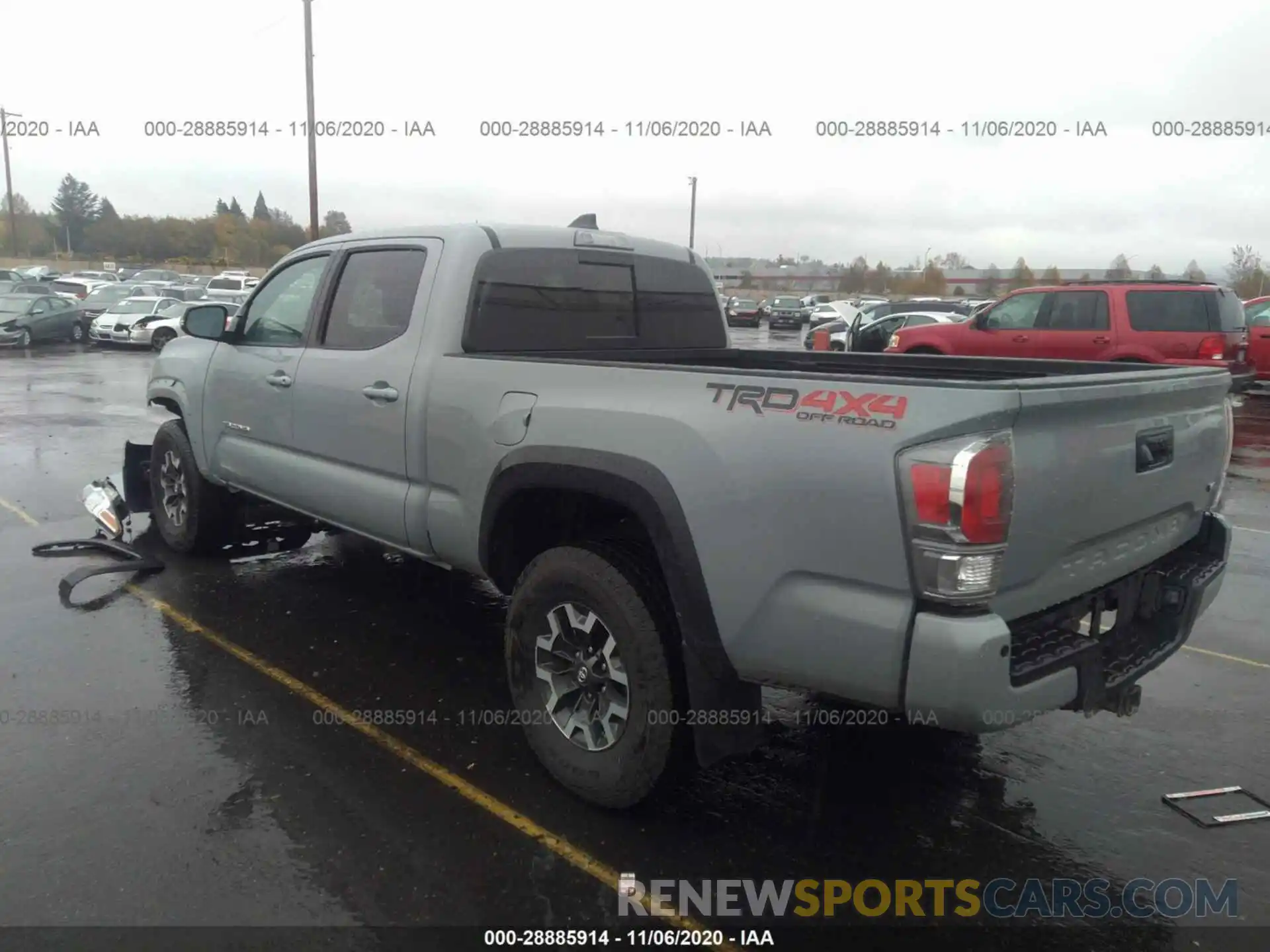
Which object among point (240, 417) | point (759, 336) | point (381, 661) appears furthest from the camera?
point (759, 336)

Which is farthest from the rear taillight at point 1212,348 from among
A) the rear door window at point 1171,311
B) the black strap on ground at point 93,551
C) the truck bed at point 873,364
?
the black strap on ground at point 93,551

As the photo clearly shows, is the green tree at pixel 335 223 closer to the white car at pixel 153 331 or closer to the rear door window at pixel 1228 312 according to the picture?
the white car at pixel 153 331

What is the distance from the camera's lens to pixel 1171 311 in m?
12.8

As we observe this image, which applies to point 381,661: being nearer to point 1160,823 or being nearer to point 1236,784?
point 1160,823

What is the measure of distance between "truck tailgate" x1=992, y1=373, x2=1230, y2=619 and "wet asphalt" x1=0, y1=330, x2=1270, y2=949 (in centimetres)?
100

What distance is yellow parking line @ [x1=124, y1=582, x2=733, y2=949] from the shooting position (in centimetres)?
302

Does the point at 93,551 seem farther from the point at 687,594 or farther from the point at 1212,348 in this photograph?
the point at 1212,348

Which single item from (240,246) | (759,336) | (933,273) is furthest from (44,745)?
(933,273)

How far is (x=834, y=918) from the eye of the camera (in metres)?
2.87

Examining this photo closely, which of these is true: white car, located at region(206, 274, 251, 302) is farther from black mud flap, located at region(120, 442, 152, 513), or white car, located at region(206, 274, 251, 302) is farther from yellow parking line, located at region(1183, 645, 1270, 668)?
yellow parking line, located at region(1183, 645, 1270, 668)

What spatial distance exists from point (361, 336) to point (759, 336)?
36356 millimetres

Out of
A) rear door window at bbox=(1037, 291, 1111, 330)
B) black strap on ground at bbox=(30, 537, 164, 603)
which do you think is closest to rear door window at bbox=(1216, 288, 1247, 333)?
rear door window at bbox=(1037, 291, 1111, 330)

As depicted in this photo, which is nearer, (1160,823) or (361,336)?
(1160,823)

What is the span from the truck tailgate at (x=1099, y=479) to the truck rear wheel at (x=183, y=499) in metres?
4.91
